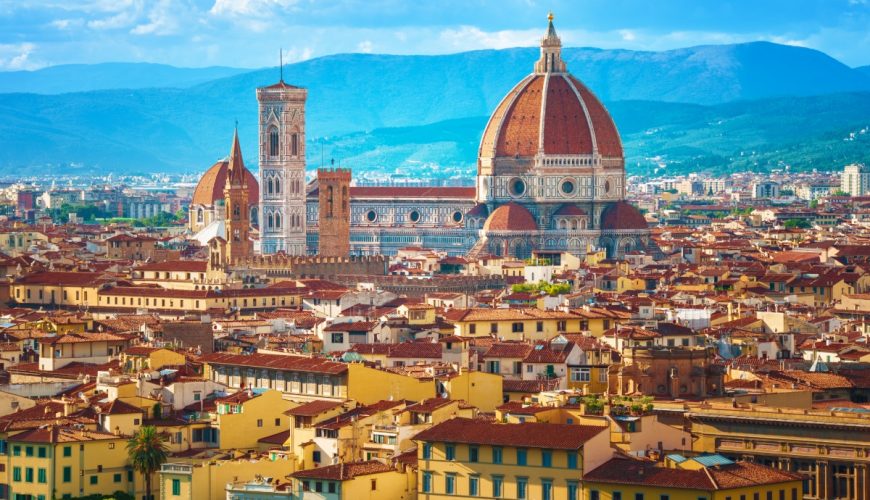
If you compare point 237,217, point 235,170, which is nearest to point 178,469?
point 237,217

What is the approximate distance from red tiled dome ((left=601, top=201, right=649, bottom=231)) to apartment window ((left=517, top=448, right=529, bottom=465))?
116 metres

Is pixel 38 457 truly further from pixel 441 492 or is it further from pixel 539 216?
pixel 539 216

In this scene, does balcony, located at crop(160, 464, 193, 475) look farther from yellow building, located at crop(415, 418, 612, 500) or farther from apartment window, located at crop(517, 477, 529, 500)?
apartment window, located at crop(517, 477, 529, 500)

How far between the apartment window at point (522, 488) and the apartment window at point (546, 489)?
1.21 ft

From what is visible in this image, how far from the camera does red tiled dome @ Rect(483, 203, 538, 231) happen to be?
16112 cm

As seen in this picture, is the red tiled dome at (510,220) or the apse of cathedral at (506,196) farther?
the apse of cathedral at (506,196)

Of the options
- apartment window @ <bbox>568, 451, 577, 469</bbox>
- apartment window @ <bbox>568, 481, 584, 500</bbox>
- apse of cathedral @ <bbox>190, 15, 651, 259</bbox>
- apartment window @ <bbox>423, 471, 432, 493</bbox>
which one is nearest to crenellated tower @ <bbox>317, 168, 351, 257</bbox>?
apse of cathedral @ <bbox>190, 15, 651, 259</bbox>

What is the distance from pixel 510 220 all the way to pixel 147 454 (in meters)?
110

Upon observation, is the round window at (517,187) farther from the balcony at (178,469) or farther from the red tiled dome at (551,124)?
the balcony at (178,469)

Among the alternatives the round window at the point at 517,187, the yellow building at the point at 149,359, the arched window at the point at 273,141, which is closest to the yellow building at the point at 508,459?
A: the yellow building at the point at 149,359

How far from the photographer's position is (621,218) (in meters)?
163

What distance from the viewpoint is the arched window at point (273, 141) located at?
16550 cm

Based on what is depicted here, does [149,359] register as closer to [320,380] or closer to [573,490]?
[320,380]

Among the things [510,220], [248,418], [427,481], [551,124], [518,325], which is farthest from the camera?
[551,124]
